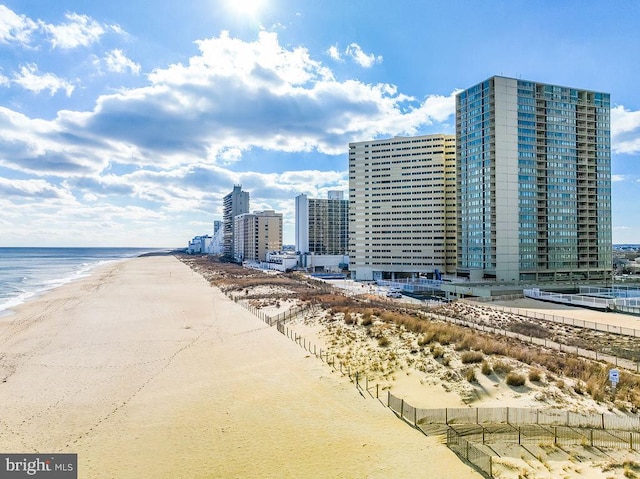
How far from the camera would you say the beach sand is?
13391 millimetres

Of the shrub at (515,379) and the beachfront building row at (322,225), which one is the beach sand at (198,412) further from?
the beachfront building row at (322,225)

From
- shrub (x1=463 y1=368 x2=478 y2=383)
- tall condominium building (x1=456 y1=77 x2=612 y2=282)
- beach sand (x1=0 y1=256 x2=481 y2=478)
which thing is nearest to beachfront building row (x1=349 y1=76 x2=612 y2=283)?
tall condominium building (x1=456 y1=77 x2=612 y2=282)

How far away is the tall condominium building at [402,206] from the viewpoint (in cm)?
9500

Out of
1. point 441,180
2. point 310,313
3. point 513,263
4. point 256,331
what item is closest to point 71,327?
point 256,331

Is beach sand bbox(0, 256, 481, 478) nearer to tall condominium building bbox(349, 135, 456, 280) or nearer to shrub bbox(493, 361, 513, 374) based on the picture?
shrub bbox(493, 361, 513, 374)

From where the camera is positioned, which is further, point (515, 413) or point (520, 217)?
point (520, 217)

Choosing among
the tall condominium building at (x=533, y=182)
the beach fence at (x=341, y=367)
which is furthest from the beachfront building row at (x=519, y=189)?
the beach fence at (x=341, y=367)

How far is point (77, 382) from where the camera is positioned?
73.5ft

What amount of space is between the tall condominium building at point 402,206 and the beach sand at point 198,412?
68.9 metres

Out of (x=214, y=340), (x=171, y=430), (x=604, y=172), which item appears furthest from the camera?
(x=604, y=172)

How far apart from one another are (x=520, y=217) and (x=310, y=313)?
57731 mm

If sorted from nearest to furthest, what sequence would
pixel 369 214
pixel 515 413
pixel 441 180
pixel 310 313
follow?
pixel 515 413, pixel 310 313, pixel 441 180, pixel 369 214

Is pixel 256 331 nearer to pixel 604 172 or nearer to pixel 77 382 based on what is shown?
pixel 77 382

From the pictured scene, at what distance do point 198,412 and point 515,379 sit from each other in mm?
16208
